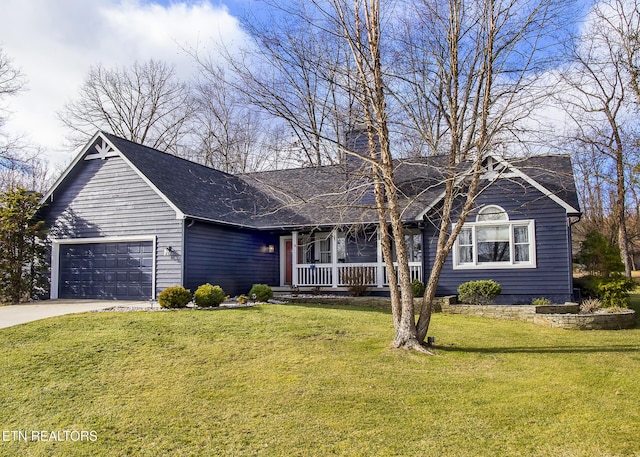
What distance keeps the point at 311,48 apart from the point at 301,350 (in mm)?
4909

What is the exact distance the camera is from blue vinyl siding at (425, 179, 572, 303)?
1459 cm

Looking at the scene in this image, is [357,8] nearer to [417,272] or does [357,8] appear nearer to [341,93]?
[341,93]

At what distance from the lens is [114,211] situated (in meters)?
15.2

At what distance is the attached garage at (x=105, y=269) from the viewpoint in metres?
14.7

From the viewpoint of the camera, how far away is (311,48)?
25.9ft

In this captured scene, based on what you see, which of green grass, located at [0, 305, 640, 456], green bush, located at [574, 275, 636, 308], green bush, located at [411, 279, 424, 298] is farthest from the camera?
green bush, located at [411, 279, 424, 298]

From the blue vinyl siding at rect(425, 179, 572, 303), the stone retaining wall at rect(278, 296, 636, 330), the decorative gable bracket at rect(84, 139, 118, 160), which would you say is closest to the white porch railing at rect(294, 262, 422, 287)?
the stone retaining wall at rect(278, 296, 636, 330)

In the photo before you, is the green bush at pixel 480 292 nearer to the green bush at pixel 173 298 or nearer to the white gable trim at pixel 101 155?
the green bush at pixel 173 298

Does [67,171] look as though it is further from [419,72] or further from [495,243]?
[495,243]

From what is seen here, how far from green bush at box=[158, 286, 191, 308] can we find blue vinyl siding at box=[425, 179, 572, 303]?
818 cm

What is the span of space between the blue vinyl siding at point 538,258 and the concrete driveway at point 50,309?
1011 cm

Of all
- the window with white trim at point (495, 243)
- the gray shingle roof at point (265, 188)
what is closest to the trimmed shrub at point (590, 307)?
the window with white trim at point (495, 243)

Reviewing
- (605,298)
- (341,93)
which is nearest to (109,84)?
(341,93)

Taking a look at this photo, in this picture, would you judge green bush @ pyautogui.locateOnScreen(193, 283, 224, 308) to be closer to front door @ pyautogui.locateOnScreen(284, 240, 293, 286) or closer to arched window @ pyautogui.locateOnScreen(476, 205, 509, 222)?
front door @ pyautogui.locateOnScreen(284, 240, 293, 286)
